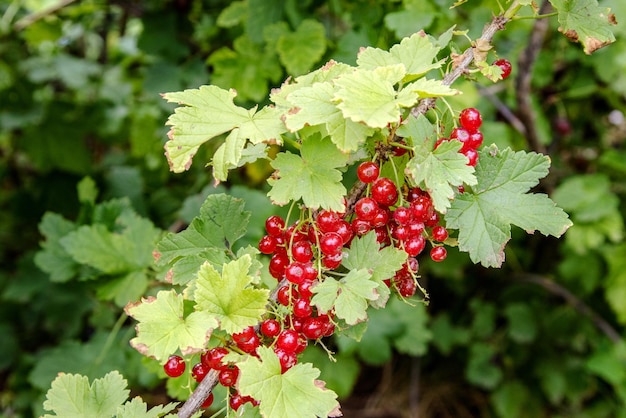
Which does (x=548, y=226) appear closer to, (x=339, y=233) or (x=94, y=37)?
(x=339, y=233)

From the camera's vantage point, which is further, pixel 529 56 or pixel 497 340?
pixel 497 340

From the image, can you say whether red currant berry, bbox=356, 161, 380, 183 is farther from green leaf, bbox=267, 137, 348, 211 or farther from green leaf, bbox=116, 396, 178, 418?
green leaf, bbox=116, 396, 178, 418

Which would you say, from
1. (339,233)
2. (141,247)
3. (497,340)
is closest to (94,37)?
(141,247)

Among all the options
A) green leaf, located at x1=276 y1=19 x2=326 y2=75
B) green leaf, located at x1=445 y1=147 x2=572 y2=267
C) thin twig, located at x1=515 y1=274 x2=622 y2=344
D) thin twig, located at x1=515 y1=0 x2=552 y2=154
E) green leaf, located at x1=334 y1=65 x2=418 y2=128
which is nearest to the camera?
green leaf, located at x1=334 y1=65 x2=418 y2=128

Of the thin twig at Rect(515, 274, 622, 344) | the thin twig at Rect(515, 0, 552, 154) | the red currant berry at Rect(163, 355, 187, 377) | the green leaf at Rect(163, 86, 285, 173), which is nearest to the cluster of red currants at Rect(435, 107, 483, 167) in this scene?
the green leaf at Rect(163, 86, 285, 173)

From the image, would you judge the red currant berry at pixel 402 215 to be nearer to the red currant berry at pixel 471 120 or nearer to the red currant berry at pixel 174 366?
the red currant berry at pixel 471 120
